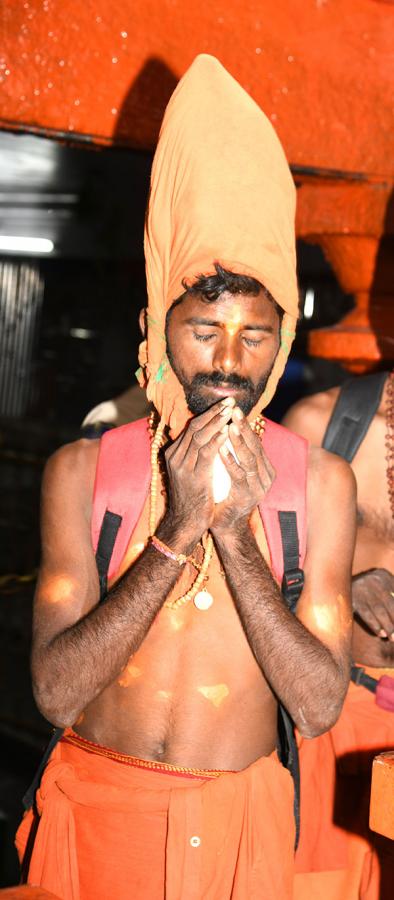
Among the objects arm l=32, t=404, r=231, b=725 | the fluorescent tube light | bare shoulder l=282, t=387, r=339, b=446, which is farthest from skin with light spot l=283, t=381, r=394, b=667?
the fluorescent tube light

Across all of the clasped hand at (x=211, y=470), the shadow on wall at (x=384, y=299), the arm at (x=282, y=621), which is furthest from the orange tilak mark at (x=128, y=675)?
the shadow on wall at (x=384, y=299)

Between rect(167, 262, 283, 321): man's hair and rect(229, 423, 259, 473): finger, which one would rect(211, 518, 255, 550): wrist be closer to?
rect(229, 423, 259, 473): finger

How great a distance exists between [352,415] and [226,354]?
3.73 feet

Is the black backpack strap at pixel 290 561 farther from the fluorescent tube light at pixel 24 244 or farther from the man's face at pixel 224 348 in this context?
the fluorescent tube light at pixel 24 244

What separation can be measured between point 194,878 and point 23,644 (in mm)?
5365

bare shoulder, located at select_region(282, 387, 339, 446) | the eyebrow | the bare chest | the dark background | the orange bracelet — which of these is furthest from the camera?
the dark background

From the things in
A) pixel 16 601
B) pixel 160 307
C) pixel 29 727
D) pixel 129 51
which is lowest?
pixel 29 727

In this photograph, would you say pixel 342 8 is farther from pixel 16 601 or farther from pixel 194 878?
pixel 16 601

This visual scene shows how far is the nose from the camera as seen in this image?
2.67 metres

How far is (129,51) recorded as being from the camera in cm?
391

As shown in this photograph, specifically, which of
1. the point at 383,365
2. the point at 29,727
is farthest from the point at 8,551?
the point at 383,365

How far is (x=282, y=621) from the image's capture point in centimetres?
266

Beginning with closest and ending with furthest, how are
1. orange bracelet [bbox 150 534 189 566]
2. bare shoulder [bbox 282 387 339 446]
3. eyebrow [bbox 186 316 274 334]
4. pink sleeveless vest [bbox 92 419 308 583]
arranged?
orange bracelet [bbox 150 534 189 566] → eyebrow [bbox 186 316 274 334] → pink sleeveless vest [bbox 92 419 308 583] → bare shoulder [bbox 282 387 339 446]

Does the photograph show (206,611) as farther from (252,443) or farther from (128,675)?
(252,443)
